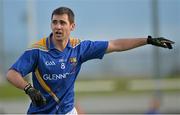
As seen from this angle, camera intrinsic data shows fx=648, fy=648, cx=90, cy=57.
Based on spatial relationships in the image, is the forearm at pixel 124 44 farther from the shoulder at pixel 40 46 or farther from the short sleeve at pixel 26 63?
the short sleeve at pixel 26 63

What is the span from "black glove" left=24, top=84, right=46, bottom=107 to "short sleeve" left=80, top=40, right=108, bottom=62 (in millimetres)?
773

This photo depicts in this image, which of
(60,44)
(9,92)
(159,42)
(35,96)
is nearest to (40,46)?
(60,44)

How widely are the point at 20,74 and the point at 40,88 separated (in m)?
0.31

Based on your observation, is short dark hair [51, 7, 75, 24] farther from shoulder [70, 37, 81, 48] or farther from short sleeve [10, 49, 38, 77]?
short sleeve [10, 49, 38, 77]

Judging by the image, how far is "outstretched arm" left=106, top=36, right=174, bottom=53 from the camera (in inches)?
288

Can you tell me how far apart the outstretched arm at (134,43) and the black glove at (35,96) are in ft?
3.61

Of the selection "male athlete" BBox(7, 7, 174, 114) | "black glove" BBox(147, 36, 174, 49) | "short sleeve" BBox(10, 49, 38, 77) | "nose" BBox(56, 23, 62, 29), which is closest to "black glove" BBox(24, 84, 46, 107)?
"male athlete" BBox(7, 7, 174, 114)

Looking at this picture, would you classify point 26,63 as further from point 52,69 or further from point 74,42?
point 74,42

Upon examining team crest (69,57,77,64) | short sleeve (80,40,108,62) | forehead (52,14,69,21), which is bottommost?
team crest (69,57,77,64)

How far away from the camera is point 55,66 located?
22.8 feet

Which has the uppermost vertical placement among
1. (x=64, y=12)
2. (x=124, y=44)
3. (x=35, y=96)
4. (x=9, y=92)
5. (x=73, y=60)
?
(x=64, y=12)

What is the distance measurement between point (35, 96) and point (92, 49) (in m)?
0.99

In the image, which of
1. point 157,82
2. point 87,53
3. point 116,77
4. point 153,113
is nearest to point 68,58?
point 87,53

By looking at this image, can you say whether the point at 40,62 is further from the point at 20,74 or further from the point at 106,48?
the point at 106,48
